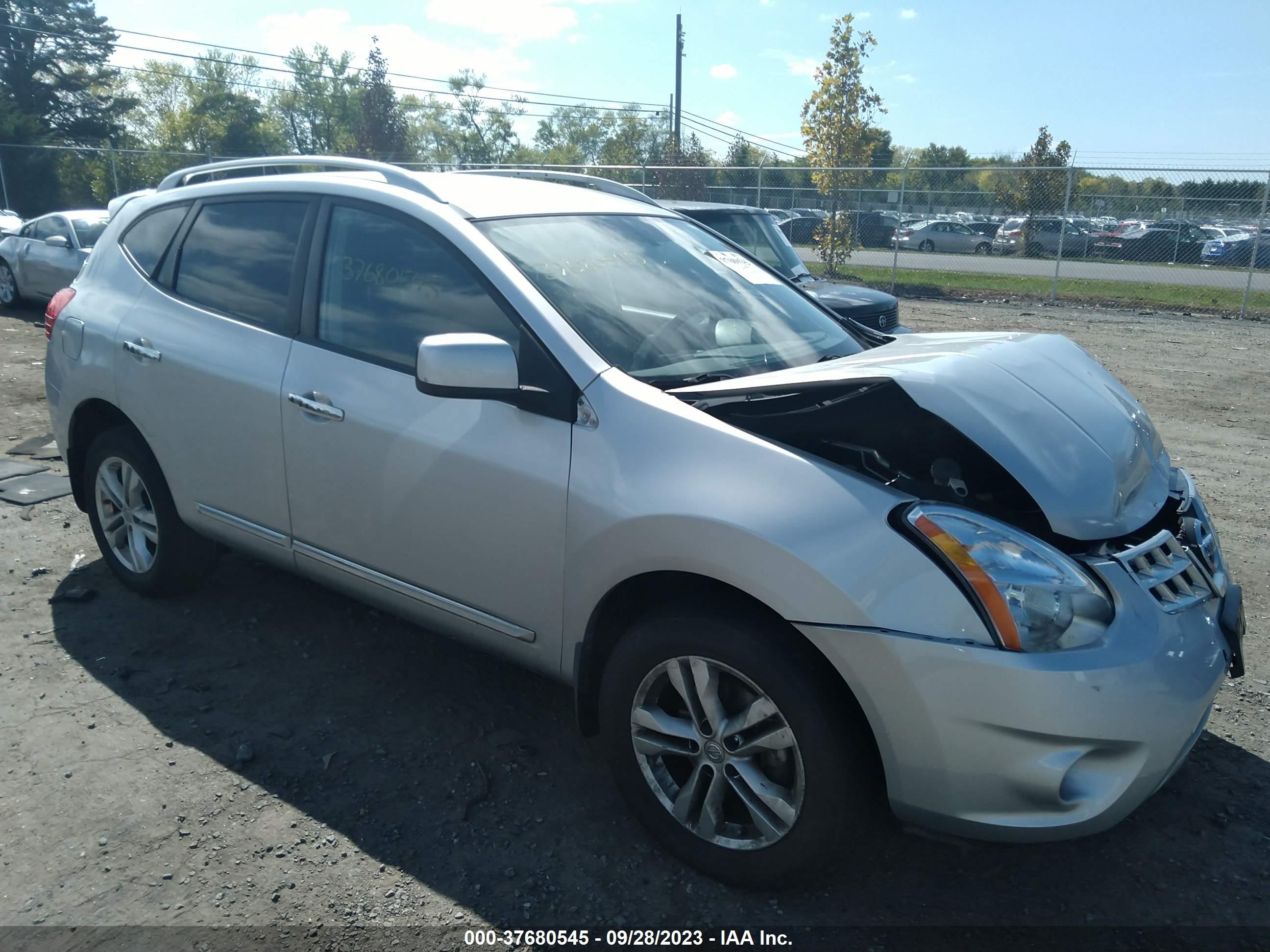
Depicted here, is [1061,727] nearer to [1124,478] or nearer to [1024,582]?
[1024,582]

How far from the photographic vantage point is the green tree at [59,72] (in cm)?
4188

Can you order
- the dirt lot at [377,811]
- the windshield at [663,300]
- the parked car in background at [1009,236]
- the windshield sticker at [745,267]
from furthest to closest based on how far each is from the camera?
1. the parked car in background at [1009,236]
2. the windshield sticker at [745,267]
3. the windshield at [663,300]
4. the dirt lot at [377,811]

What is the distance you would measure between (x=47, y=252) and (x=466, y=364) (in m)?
12.4

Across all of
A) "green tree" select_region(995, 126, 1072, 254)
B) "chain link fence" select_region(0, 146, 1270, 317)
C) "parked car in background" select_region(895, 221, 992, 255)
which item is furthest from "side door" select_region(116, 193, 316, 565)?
"parked car in background" select_region(895, 221, 992, 255)

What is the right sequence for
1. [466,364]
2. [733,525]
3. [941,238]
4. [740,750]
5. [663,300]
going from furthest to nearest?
[941,238] < [663,300] < [466,364] < [740,750] < [733,525]

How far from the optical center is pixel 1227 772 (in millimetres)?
3158

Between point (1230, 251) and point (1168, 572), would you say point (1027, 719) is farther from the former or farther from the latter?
point (1230, 251)

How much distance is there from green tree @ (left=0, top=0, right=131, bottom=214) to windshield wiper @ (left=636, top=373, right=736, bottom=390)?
44286 mm

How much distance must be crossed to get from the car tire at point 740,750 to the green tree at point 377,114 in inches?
1948

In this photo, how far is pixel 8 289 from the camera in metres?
13.4

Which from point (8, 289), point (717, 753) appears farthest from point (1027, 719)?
point (8, 289)

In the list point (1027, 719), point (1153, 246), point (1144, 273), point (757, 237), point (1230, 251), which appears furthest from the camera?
point (1153, 246)

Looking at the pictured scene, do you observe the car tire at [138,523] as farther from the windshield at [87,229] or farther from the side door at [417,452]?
the windshield at [87,229]

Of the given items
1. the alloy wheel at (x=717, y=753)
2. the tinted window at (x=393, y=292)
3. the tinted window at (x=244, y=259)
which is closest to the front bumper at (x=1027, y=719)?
the alloy wheel at (x=717, y=753)
